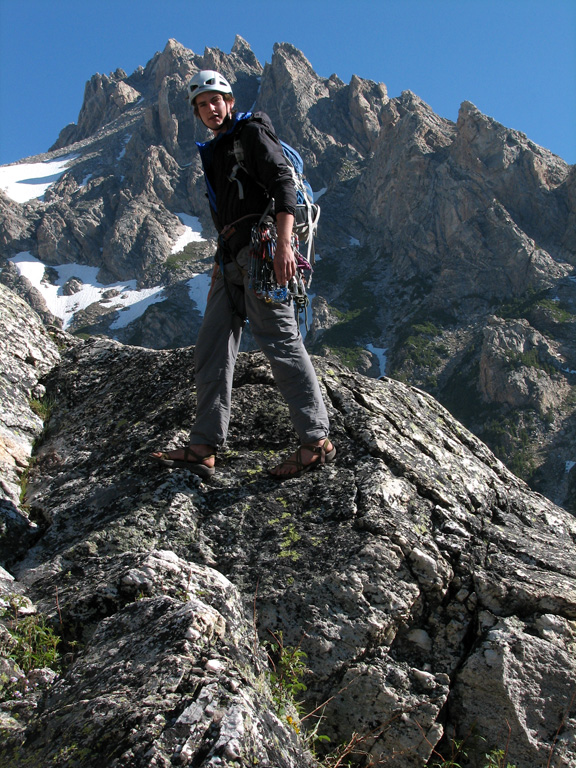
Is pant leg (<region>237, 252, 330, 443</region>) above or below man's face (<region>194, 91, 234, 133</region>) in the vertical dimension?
below

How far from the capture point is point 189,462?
17.3 ft

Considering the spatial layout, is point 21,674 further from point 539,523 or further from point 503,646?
point 539,523

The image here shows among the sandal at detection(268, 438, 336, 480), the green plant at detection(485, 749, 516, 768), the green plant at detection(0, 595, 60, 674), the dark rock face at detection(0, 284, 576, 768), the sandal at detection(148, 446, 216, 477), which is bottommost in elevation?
the green plant at detection(0, 595, 60, 674)

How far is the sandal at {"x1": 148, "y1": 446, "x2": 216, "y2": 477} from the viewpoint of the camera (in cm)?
522

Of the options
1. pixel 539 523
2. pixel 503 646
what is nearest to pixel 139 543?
pixel 503 646

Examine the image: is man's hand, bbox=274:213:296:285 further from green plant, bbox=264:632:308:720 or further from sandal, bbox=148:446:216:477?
green plant, bbox=264:632:308:720

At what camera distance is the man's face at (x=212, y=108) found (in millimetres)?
5289

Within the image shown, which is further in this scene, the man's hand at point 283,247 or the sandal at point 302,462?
the sandal at point 302,462

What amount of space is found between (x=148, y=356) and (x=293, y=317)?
2995 millimetres

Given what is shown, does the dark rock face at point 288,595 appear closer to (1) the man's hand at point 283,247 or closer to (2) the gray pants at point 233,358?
(2) the gray pants at point 233,358

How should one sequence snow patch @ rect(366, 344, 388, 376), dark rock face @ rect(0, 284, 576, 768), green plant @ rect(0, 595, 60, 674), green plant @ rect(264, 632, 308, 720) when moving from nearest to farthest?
1. dark rock face @ rect(0, 284, 576, 768)
2. green plant @ rect(0, 595, 60, 674)
3. green plant @ rect(264, 632, 308, 720)
4. snow patch @ rect(366, 344, 388, 376)

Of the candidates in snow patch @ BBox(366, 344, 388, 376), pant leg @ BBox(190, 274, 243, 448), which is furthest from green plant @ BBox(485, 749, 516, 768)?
snow patch @ BBox(366, 344, 388, 376)

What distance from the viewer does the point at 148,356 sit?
7621 millimetres

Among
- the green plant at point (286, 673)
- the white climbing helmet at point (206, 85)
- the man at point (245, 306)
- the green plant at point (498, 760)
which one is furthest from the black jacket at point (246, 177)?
the green plant at point (498, 760)
